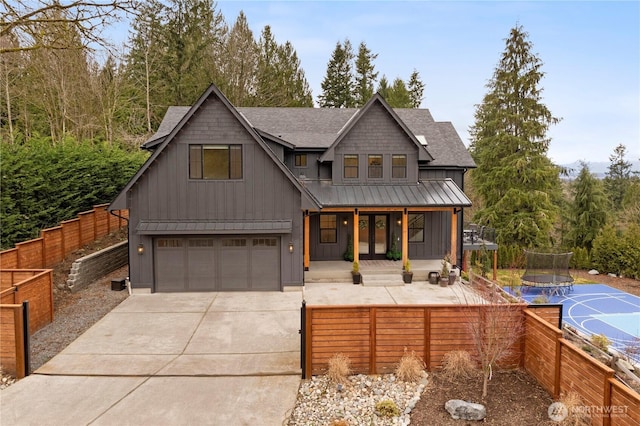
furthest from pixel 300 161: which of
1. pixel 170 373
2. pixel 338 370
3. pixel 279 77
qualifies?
pixel 279 77

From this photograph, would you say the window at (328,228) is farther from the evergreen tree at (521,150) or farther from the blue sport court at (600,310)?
the evergreen tree at (521,150)

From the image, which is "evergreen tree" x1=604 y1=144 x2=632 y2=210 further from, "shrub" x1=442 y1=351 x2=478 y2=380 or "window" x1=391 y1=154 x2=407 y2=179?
"shrub" x1=442 y1=351 x2=478 y2=380

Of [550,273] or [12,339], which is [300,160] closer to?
[12,339]

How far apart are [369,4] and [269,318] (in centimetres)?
1311

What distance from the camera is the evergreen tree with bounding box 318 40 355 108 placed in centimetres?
4500

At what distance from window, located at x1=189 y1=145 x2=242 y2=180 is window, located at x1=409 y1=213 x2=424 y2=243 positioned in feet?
26.5

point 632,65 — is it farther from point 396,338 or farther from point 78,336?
point 78,336

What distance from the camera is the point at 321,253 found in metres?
18.3

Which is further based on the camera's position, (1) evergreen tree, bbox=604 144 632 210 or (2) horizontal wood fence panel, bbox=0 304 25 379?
(1) evergreen tree, bbox=604 144 632 210

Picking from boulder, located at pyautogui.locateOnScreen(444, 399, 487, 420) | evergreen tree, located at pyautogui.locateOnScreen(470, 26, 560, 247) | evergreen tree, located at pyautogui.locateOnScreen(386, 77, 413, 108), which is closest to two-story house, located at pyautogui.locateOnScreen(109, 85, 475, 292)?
boulder, located at pyautogui.locateOnScreen(444, 399, 487, 420)

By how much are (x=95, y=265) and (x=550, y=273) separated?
19.6 m

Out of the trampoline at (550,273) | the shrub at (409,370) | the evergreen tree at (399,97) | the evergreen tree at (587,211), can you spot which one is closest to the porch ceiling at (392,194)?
the trampoline at (550,273)

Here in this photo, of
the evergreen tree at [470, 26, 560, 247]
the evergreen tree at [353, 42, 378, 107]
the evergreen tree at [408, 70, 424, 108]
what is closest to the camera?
the evergreen tree at [470, 26, 560, 247]

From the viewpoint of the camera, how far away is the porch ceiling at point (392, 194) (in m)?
16.3
